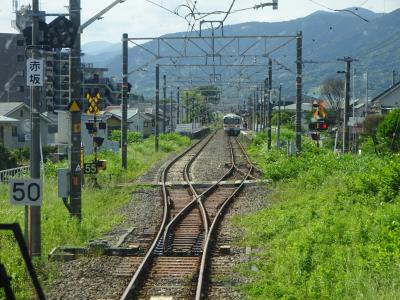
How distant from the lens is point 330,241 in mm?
10156

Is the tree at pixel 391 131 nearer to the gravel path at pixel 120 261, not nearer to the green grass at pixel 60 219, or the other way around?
the green grass at pixel 60 219

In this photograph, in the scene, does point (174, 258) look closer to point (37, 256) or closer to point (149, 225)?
point (37, 256)

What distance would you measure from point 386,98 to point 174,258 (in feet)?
194

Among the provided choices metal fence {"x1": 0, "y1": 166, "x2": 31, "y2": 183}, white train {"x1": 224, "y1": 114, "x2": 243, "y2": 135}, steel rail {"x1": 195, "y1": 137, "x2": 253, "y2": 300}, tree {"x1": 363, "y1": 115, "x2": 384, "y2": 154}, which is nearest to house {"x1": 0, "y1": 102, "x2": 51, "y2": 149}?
tree {"x1": 363, "y1": 115, "x2": 384, "y2": 154}

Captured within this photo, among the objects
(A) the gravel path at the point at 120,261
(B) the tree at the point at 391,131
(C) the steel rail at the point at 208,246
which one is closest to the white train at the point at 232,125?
(B) the tree at the point at 391,131

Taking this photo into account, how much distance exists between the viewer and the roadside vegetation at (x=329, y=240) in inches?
303

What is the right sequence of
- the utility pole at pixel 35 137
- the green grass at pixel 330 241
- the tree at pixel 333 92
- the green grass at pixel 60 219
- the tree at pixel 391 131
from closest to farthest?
the green grass at pixel 330 241, the green grass at pixel 60 219, the utility pole at pixel 35 137, the tree at pixel 391 131, the tree at pixel 333 92

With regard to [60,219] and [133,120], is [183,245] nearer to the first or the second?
[60,219]

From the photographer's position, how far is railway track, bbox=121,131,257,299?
8391 mm

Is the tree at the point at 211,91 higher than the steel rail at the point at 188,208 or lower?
higher

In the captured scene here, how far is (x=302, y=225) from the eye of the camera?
1188cm

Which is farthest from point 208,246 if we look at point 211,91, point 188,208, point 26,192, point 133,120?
point 133,120

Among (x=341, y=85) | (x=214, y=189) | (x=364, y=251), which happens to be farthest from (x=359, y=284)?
(x=341, y=85)

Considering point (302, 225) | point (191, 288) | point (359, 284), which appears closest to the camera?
point (359, 284)
